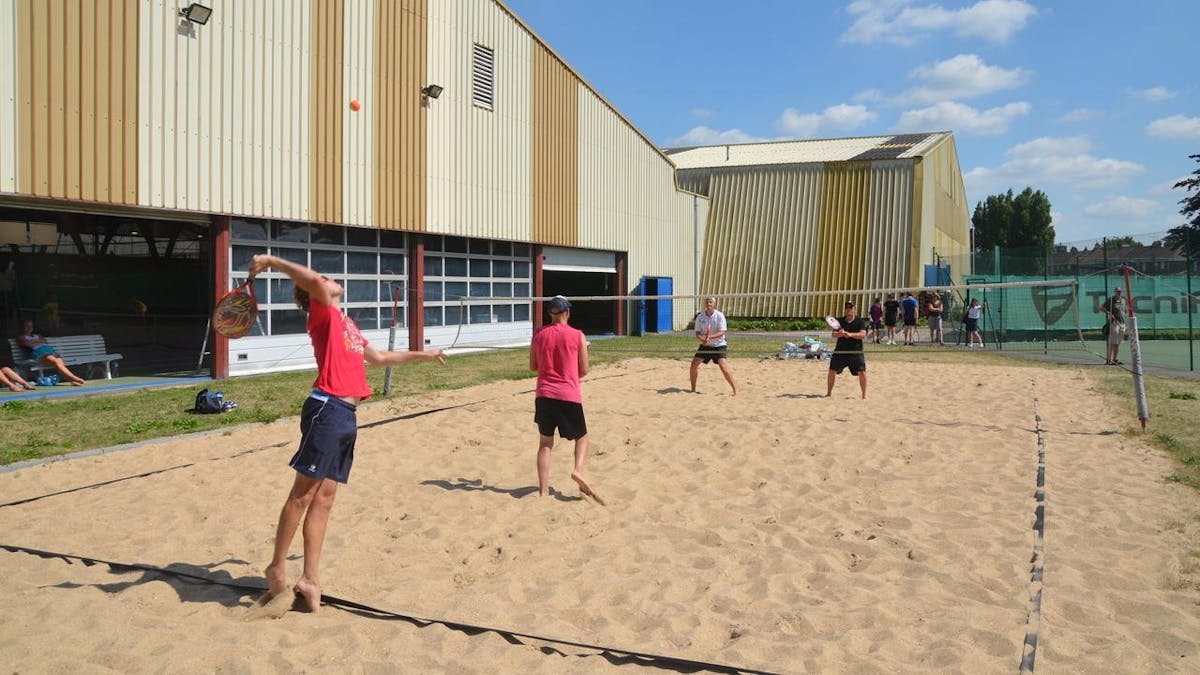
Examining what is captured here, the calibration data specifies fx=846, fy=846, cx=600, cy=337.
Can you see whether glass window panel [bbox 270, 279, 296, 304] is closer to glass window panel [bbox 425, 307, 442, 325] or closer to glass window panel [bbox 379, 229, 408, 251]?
glass window panel [bbox 379, 229, 408, 251]

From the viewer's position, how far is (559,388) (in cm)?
662

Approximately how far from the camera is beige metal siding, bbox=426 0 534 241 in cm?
1817

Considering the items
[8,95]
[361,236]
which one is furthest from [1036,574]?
[361,236]

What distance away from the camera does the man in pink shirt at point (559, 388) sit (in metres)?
6.57

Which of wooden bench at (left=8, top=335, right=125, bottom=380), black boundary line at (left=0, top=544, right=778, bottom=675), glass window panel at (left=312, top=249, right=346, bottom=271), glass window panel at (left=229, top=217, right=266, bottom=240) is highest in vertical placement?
glass window panel at (left=229, top=217, right=266, bottom=240)

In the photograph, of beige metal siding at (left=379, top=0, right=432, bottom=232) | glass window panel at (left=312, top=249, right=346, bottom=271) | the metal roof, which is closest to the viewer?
glass window panel at (left=312, top=249, right=346, bottom=271)

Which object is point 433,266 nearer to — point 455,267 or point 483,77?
point 455,267

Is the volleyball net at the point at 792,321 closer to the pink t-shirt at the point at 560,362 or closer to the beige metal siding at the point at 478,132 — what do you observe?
the beige metal siding at the point at 478,132

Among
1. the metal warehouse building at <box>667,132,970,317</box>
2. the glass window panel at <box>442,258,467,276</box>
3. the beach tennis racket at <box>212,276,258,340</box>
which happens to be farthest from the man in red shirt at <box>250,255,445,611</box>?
the metal warehouse building at <box>667,132,970,317</box>

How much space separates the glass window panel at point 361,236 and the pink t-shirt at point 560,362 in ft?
36.4

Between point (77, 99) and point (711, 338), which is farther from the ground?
point (77, 99)

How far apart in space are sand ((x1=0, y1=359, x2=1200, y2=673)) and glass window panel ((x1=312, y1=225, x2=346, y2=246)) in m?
7.56

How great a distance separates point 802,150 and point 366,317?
2564 cm

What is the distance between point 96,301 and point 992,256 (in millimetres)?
25609
